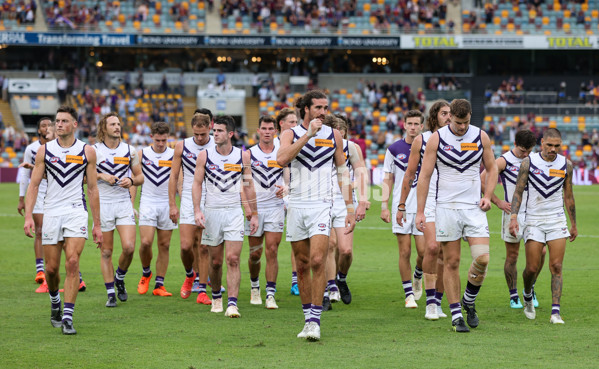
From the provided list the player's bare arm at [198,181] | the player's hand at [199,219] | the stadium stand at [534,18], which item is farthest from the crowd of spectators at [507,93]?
the player's hand at [199,219]

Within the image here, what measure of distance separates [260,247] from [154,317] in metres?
1.67

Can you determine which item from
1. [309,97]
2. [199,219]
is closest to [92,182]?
[199,219]

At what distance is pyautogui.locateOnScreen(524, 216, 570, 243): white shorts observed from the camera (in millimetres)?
9365

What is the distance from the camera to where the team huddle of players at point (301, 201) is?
28.3 ft

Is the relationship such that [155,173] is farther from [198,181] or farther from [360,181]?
[360,181]

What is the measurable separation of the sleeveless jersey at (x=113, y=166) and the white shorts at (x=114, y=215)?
66 millimetres

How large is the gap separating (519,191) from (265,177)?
3.21 meters

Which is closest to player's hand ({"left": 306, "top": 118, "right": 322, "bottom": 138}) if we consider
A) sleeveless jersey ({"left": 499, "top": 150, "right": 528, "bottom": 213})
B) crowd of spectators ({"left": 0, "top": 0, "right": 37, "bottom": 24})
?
sleeveless jersey ({"left": 499, "top": 150, "right": 528, "bottom": 213})

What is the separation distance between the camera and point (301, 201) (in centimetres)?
858

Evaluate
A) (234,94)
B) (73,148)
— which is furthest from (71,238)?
(234,94)

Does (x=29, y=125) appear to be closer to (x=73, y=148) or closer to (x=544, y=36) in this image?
(x=544, y=36)

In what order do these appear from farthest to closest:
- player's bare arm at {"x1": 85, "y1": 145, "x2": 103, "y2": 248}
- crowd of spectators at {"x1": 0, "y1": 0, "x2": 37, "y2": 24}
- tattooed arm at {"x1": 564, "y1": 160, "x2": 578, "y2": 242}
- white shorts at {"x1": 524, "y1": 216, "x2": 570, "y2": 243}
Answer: crowd of spectators at {"x1": 0, "y1": 0, "x2": 37, "y2": 24}
tattooed arm at {"x1": 564, "y1": 160, "x2": 578, "y2": 242}
white shorts at {"x1": 524, "y1": 216, "x2": 570, "y2": 243}
player's bare arm at {"x1": 85, "y1": 145, "x2": 103, "y2": 248}

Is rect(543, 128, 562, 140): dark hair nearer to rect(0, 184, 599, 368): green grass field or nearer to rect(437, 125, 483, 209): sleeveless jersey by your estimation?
rect(437, 125, 483, 209): sleeveless jersey

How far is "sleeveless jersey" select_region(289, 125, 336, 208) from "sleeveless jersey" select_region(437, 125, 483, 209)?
46.4 inches
